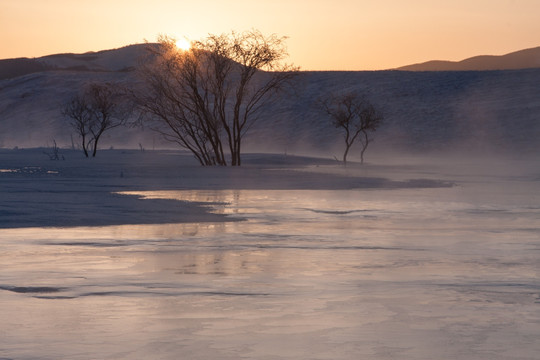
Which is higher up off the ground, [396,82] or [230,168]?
[396,82]

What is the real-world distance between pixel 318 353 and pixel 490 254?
6.46 metres

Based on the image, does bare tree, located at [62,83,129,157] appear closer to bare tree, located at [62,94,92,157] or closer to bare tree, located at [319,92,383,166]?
bare tree, located at [62,94,92,157]

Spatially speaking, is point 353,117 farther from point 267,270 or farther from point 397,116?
point 267,270

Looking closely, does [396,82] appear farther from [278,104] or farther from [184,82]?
[184,82]

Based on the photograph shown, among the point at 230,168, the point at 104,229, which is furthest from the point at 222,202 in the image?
the point at 230,168

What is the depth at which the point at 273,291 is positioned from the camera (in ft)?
30.7

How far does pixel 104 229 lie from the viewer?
1586cm

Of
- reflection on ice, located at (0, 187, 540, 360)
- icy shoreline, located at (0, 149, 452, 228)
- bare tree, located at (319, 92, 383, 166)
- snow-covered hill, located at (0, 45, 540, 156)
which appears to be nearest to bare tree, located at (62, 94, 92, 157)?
snow-covered hill, located at (0, 45, 540, 156)

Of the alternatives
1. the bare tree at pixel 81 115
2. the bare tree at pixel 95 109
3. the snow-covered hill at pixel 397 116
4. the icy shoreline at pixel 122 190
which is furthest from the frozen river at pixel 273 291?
the snow-covered hill at pixel 397 116

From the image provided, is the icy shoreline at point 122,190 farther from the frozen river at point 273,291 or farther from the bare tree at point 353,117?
the bare tree at point 353,117

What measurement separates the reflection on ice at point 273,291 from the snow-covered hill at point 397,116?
8021 centimetres

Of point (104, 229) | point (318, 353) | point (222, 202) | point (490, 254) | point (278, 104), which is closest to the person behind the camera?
point (318, 353)

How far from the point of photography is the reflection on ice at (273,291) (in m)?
6.96

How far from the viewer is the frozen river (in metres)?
6.95
